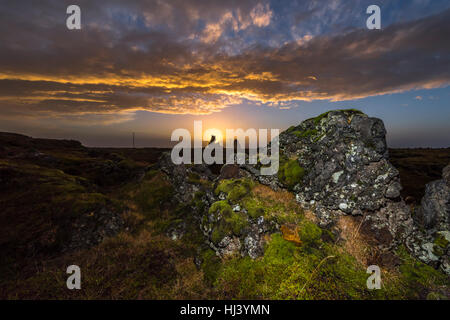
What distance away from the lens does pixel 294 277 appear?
698 centimetres

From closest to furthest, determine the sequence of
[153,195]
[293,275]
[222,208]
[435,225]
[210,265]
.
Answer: [293,275], [435,225], [210,265], [222,208], [153,195]

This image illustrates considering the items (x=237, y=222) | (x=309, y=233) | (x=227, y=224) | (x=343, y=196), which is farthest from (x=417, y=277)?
(x=227, y=224)

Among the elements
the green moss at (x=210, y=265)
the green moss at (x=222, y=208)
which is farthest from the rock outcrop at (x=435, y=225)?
the green moss at (x=210, y=265)

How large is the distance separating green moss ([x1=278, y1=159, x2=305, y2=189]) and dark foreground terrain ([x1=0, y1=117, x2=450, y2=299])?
1.01 meters

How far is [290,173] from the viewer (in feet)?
40.7

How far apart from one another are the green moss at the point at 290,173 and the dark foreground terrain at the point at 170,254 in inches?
39.8

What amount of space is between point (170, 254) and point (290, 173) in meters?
10.2

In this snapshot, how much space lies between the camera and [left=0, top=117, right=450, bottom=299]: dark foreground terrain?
279 inches

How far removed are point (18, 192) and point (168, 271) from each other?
1805 centimetres

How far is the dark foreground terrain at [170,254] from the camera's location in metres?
7.09

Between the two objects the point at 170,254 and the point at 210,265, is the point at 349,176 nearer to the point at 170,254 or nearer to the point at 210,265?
the point at 210,265

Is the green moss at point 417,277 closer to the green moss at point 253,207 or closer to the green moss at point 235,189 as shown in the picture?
the green moss at point 253,207
